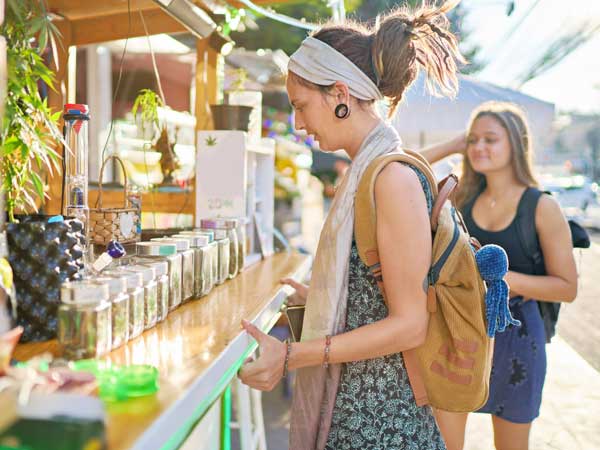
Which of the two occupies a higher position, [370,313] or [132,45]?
[132,45]

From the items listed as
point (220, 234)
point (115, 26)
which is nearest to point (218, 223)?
point (220, 234)

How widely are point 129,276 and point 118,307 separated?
3.4 inches

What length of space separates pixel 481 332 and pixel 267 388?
1.53ft

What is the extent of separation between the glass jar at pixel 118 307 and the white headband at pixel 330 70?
0.61 metres

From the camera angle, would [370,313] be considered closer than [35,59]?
Yes

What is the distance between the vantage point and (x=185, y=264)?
72.3 inches

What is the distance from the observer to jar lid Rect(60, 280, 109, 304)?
1.15 m

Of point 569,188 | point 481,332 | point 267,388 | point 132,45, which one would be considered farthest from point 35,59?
point 569,188

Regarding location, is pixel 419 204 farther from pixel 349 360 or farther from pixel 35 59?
pixel 35 59

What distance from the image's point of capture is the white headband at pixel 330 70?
5.00 ft

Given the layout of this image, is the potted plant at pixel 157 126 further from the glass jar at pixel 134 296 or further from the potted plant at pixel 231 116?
the glass jar at pixel 134 296

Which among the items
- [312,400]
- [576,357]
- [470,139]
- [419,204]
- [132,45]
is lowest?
[576,357]

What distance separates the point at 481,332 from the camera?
4.82ft

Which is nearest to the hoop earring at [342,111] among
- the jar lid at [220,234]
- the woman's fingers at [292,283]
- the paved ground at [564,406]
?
the woman's fingers at [292,283]
